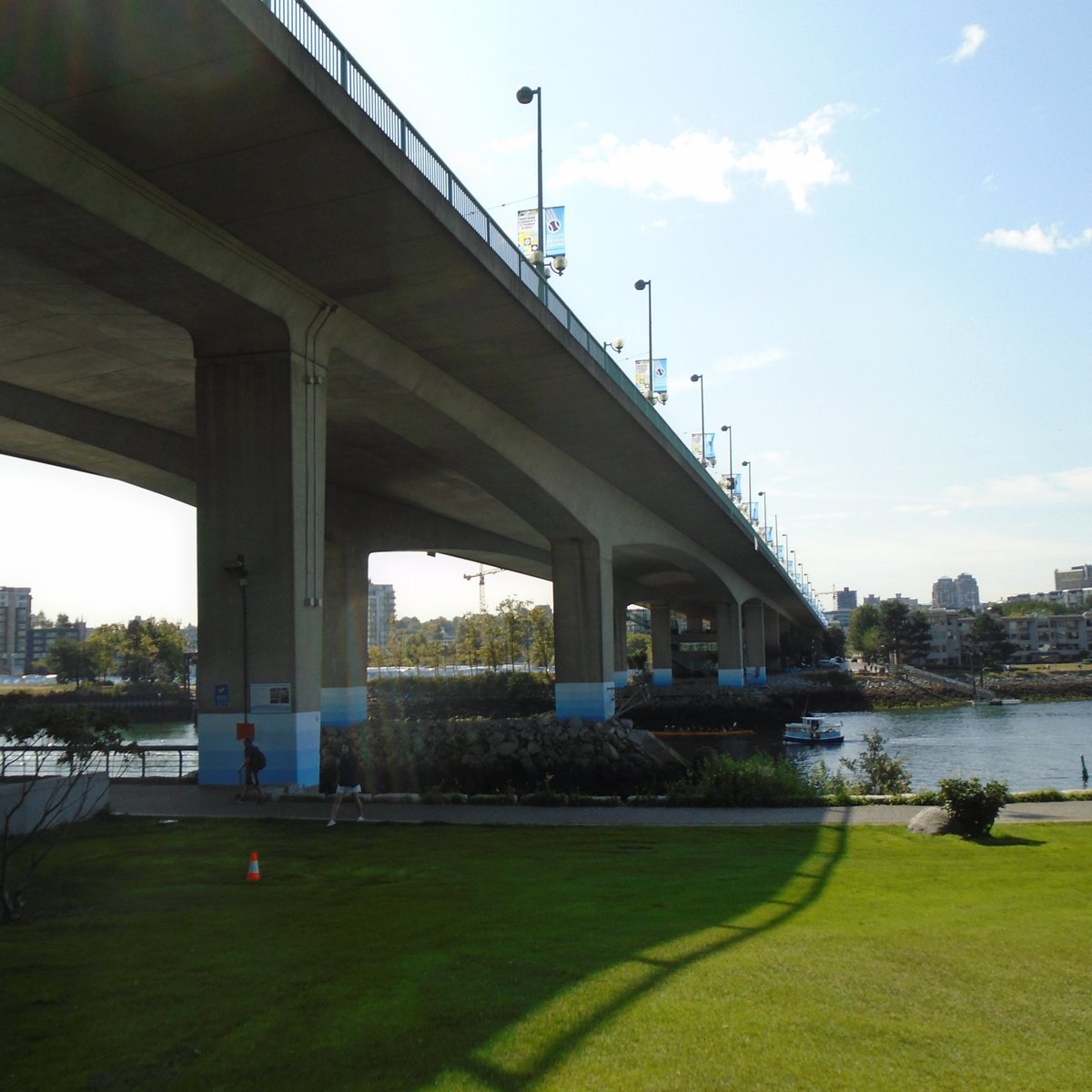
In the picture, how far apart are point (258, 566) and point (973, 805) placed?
1409 cm

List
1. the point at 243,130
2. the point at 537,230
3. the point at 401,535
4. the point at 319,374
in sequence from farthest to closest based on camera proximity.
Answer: the point at 401,535 < the point at 537,230 < the point at 319,374 < the point at 243,130

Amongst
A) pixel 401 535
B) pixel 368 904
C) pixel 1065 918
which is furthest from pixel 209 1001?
pixel 401 535

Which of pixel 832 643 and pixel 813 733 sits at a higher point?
pixel 832 643

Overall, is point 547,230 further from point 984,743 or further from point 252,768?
point 984,743

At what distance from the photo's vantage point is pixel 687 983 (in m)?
7.17

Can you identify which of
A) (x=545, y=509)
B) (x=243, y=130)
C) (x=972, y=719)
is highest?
(x=243, y=130)

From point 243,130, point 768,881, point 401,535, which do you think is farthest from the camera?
point 401,535

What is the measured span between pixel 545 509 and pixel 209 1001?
31944mm

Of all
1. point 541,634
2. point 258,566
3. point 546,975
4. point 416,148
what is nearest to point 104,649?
point 541,634

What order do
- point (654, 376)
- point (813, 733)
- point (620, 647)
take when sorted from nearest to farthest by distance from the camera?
point (654, 376) → point (813, 733) → point (620, 647)

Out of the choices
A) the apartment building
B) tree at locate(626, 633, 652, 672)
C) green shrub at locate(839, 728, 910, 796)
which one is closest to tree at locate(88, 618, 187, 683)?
tree at locate(626, 633, 652, 672)

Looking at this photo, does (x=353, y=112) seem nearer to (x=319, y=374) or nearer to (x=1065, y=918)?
(x=319, y=374)

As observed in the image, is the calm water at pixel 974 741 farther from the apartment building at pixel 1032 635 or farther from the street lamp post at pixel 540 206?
the apartment building at pixel 1032 635

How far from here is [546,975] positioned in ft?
24.3
